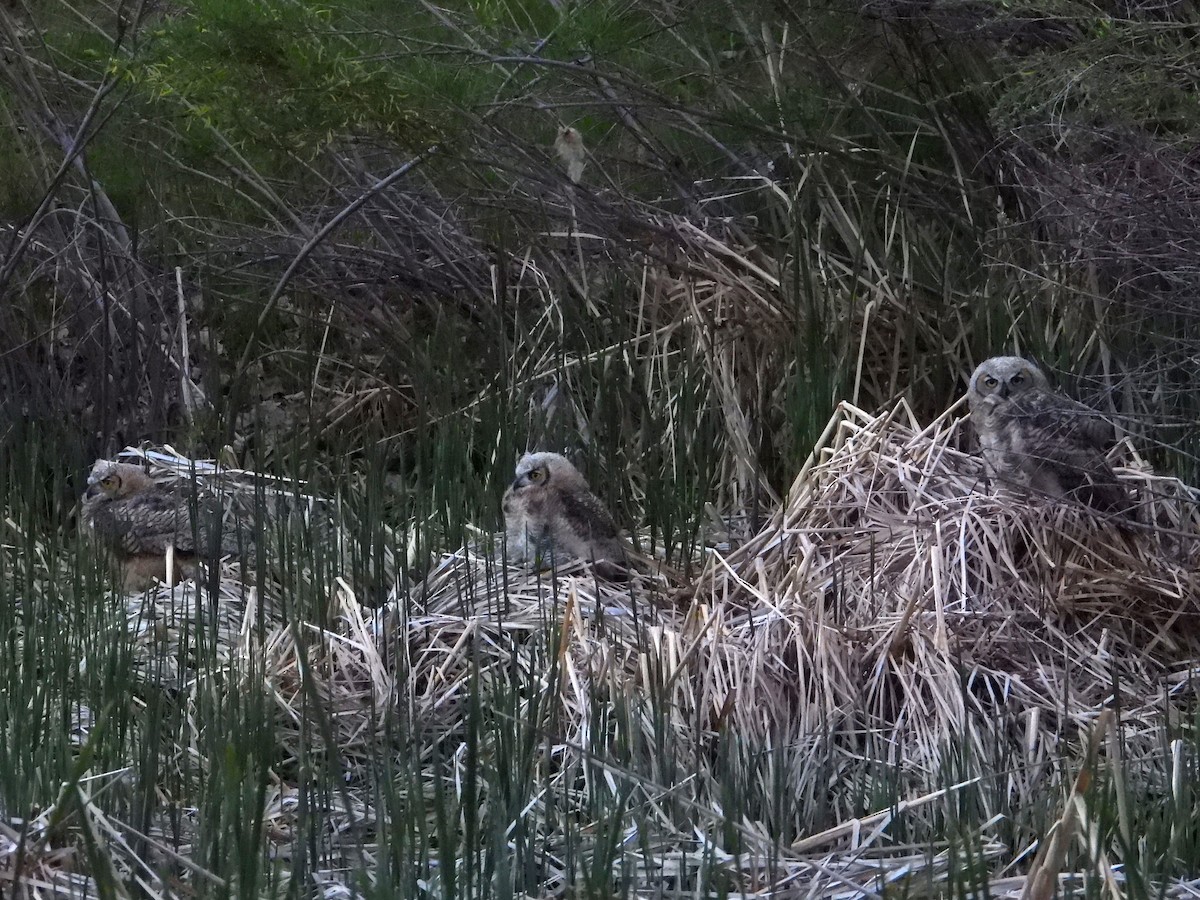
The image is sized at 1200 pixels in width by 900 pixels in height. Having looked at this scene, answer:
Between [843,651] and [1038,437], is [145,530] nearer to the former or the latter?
[843,651]

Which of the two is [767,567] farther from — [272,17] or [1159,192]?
[272,17]

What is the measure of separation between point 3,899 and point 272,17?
402 centimetres

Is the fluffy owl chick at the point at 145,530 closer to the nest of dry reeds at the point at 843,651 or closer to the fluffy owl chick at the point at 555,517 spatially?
the nest of dry reeds at the point at 843,651

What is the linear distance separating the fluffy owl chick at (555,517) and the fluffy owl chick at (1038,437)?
1171 mm

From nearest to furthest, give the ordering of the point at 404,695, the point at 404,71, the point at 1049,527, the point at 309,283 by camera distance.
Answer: the point at 404,695, the point at 1049,527, the point at 404,71, the point at 309,283

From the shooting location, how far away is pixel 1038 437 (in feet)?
13.9

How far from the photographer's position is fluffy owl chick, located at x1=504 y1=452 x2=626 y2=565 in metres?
4.50

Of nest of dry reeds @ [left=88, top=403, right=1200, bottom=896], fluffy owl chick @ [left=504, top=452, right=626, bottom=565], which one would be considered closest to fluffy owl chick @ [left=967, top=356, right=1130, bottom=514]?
nest of dry reeds @ [left=88, top=403, right=1200, bottom=896]

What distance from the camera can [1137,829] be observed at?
281 centimetres

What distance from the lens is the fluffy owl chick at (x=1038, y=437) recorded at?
13.7 feet

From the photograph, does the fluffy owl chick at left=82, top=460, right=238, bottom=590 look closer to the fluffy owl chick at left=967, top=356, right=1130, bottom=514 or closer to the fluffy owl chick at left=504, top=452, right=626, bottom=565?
the fluffy owl chick at left=504, top=452, right=626, bottom=565

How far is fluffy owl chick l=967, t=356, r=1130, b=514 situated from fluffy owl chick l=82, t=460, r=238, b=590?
97.2 inches

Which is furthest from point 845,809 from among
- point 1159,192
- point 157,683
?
point 1159,192

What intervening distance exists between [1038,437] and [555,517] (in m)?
1.44
